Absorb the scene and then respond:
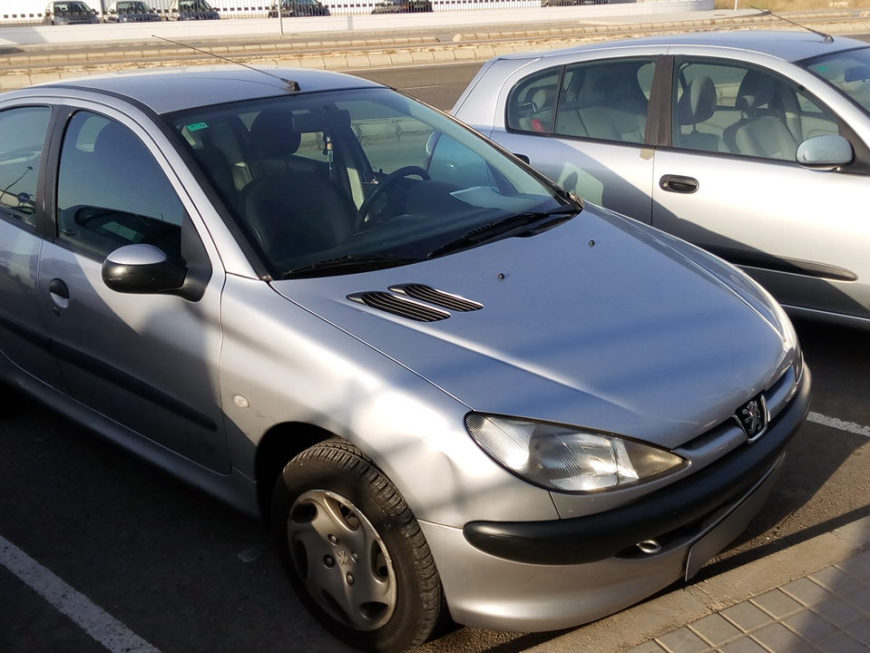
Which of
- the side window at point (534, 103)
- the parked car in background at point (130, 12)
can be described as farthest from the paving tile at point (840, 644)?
the parked car in background at point (130, 12)

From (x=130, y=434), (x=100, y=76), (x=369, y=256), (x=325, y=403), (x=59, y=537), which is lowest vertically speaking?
(x=59, y=537)

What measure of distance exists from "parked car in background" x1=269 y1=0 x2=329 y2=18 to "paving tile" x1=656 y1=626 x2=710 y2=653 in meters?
48.2

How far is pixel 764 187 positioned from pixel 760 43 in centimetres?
98

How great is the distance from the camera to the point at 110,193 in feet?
12.7

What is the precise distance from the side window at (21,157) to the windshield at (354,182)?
918 mm

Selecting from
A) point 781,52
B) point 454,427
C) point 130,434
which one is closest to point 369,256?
point 454,427

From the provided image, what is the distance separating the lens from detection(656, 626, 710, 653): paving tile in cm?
270

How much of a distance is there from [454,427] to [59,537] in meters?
2.04

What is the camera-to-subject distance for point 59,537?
3891 mm

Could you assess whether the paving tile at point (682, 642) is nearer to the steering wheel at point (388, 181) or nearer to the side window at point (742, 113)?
the steering wheel at point (388, 181)

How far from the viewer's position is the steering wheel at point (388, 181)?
3.75 m

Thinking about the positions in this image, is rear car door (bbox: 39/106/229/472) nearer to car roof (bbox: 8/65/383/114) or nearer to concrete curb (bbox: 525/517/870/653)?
car roof (bbox: 8/65/383/114)

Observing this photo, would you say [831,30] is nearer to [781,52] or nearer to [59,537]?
[781,52]

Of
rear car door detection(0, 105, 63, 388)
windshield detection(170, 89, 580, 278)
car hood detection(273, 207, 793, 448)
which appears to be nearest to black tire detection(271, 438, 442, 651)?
car hood detection(273, 207, 793, 448)
